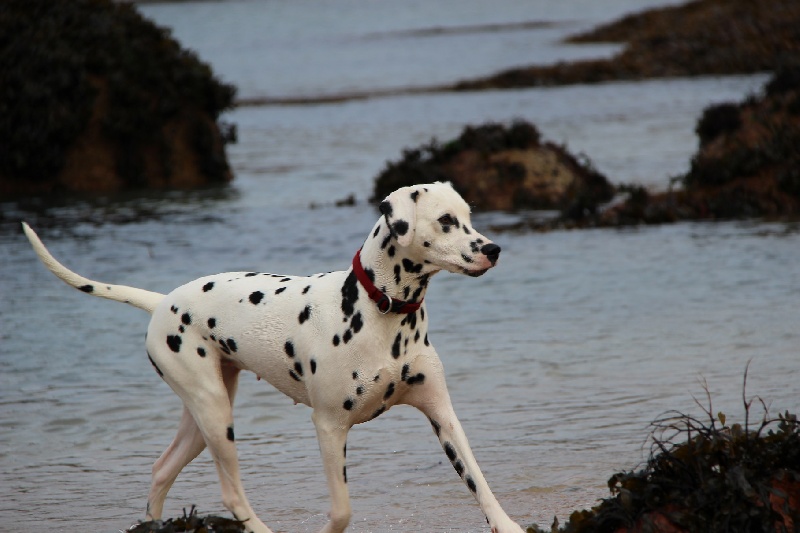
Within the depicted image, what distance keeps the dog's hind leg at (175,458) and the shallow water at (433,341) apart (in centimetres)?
61

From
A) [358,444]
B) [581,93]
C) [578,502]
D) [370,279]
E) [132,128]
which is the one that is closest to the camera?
[370,279]

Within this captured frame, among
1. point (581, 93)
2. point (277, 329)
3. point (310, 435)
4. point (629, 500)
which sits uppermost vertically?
point (581, 93)

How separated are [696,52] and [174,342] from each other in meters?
43.3

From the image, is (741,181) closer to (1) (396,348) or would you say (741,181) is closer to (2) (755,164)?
(2) (755,164)

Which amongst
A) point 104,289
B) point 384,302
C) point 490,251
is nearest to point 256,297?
point 384,302

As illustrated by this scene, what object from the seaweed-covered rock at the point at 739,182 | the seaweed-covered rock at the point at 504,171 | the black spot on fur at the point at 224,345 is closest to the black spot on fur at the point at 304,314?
the black spot on fur at the point at 224,345

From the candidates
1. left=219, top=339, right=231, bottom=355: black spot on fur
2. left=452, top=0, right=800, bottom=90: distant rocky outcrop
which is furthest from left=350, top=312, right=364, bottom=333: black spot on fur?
left=452, top=0, right=800, bottom=90: distant rocky outcrop

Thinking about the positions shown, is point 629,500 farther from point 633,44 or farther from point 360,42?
point 360,42

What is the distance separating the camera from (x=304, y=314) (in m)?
6.35

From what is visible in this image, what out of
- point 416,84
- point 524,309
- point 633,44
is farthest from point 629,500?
point 633,44

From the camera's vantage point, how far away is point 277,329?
6398 millimetres

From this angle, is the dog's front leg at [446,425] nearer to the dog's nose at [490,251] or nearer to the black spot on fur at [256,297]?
the dog's nose at [490,251]

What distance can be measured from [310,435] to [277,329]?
2786mm

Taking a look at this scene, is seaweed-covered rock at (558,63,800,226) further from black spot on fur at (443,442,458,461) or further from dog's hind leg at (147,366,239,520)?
black spot on fur at (443,442,458,461)
